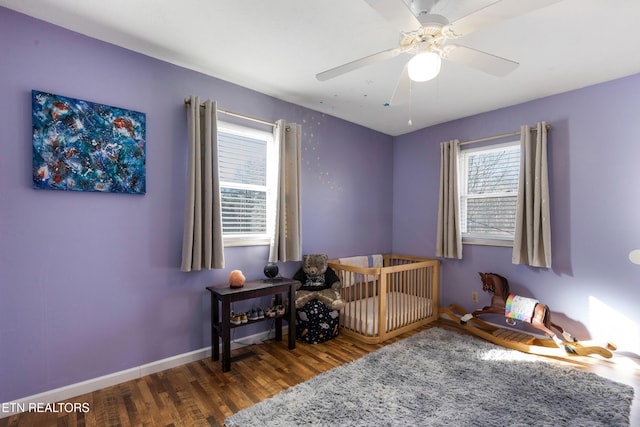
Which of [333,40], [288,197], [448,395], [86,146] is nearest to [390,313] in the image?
[448,395]

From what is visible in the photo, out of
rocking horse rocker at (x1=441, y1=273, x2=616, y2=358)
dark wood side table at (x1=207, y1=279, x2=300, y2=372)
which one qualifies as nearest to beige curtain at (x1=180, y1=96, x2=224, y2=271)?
dark wood side table at (x1=207, y1=279, x2=300, y2=372)

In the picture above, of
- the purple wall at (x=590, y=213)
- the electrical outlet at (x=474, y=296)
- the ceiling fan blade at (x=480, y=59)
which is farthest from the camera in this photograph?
the electrical outlet at (x=474, y=296)

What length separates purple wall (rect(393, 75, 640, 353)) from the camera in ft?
8.69

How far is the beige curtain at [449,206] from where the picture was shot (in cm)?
361

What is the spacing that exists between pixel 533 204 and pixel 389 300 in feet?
5.83

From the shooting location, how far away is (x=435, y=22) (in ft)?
4.85

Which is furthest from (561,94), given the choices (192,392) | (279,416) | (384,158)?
(192,392)

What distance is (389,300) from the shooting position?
3.36 metres

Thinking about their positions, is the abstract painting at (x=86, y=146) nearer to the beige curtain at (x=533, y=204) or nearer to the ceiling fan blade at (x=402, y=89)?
the ceiling fan blade at (x=402, y=89)

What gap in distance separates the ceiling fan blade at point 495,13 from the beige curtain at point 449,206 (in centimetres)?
234

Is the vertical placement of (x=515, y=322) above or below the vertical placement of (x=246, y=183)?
below

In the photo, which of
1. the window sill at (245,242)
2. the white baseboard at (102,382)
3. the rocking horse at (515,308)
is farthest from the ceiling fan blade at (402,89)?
the white baseboard at (102,382)

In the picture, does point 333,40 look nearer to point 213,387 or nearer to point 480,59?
point 480,59

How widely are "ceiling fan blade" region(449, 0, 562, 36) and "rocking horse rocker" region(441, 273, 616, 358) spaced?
2619 mm
